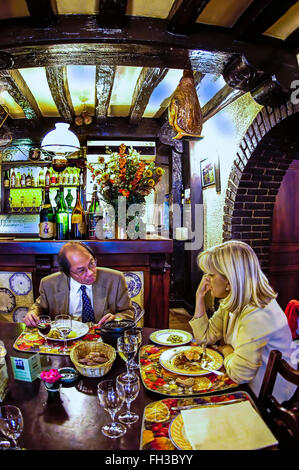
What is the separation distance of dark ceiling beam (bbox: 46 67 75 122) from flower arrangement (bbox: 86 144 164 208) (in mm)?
1181

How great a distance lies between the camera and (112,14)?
208 centimetres

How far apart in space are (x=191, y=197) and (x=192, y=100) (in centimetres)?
250

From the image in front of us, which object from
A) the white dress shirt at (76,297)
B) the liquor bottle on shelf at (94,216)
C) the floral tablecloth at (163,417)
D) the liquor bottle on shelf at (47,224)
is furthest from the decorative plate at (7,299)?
the floral tablecloth at (163,417)

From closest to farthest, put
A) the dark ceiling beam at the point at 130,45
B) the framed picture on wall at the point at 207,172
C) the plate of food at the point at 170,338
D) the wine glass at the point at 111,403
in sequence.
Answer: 1. the wine glass at the point at 111,403
2. the plate of food at the point at 170,338
3. the dark ceiling beam at the point at 130,45
4. the framed picture on wall at the point at 207,172

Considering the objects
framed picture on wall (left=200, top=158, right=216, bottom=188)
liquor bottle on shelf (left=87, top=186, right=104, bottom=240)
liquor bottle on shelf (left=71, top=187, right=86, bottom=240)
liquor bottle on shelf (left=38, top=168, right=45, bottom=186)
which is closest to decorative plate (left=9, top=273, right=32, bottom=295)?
liquor bottle on shelf (left=71, top=187, right=86, bottom=240)

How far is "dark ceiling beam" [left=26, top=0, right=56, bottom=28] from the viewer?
6.38ft

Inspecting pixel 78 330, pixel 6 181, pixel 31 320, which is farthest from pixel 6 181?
pixel 78 330

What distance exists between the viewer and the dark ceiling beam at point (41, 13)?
1944mm

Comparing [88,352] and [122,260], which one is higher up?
[122,260]

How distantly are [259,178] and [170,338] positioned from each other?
7.85ft

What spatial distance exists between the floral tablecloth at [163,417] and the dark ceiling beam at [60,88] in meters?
3.47

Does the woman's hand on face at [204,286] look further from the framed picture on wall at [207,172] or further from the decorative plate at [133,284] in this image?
the framed picture on wall at [207,172]

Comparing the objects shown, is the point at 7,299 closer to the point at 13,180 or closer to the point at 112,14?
the point at 112,14
